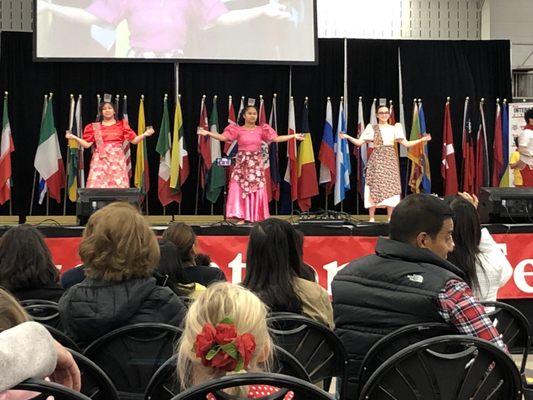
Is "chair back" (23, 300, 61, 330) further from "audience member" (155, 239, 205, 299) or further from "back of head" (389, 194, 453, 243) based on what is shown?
"back of head" (389, 194, 453, 243)

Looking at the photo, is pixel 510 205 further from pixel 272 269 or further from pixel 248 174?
pixel 272 269

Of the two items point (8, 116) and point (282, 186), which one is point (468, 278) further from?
point (8, 116)

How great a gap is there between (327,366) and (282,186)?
7.12m

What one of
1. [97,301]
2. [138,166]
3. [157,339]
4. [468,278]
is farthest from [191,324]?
[138,166]

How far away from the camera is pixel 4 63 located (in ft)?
29.7

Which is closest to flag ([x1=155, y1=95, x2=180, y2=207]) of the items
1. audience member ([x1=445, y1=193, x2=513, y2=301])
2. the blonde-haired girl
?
audience member ([x1=445, y1=193, x2=513, y2=301])

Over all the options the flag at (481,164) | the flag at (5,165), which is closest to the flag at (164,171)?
the flag at (5,165)

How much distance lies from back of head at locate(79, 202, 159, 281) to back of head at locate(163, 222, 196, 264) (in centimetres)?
93

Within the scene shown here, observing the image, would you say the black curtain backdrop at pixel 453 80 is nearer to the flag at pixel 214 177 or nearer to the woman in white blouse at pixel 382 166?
the woman in white blouse at pixel 382 166

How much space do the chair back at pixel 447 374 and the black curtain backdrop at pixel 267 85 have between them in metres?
7.63

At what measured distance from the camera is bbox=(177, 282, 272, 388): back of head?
1479mm

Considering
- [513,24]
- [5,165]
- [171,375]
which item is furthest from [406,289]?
[513,24]

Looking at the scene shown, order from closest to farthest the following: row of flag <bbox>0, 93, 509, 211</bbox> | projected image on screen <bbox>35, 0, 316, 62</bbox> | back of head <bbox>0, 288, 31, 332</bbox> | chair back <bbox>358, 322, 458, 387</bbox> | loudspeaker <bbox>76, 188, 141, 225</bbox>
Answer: back of head <bbox>0, 288, 31, 332</bbox> < chair back <bbox>358, 322, 458, 387</bbox> < loudspeaker <bbox>76, 188, 141, 225</bbox> < projected image on screen <bbox>35, 0, 316, 62</bbox> < row of flag <bbox>0, 93, 509, 211</bbox>

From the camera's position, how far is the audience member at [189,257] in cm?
331
